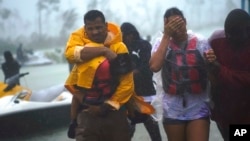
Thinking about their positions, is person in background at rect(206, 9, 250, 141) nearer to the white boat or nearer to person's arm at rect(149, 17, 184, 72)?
person's arm at rect(149, 17, 184, 72)

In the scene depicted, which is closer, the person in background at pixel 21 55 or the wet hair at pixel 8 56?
the wet hair at pixel 8 56

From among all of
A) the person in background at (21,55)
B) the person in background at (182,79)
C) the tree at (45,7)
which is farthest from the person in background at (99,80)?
the tree at (45,7)

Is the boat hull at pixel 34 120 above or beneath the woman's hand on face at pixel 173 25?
beneath

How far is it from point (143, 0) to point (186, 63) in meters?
7.12

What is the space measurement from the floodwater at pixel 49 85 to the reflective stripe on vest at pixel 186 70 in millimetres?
2450

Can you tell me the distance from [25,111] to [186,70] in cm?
365

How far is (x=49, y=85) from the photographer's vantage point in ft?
32.0

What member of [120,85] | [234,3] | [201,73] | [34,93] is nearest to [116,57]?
[120,85]

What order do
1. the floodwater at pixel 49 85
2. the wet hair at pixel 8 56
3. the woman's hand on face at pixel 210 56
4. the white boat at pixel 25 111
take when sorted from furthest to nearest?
the wet hair at pixel 8 56, the white boat at pixel 25 111, the floodwater at pixel 49 85, the woman's hand on face at pixel 210 56

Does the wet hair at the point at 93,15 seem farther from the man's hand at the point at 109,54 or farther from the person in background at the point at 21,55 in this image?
the person in background at the point at 21,55

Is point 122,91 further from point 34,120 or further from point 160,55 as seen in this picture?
point 34,120

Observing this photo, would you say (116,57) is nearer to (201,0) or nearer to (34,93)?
(34,93)

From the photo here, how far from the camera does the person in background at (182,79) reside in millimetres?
2973

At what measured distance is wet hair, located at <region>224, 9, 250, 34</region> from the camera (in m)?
2.83
